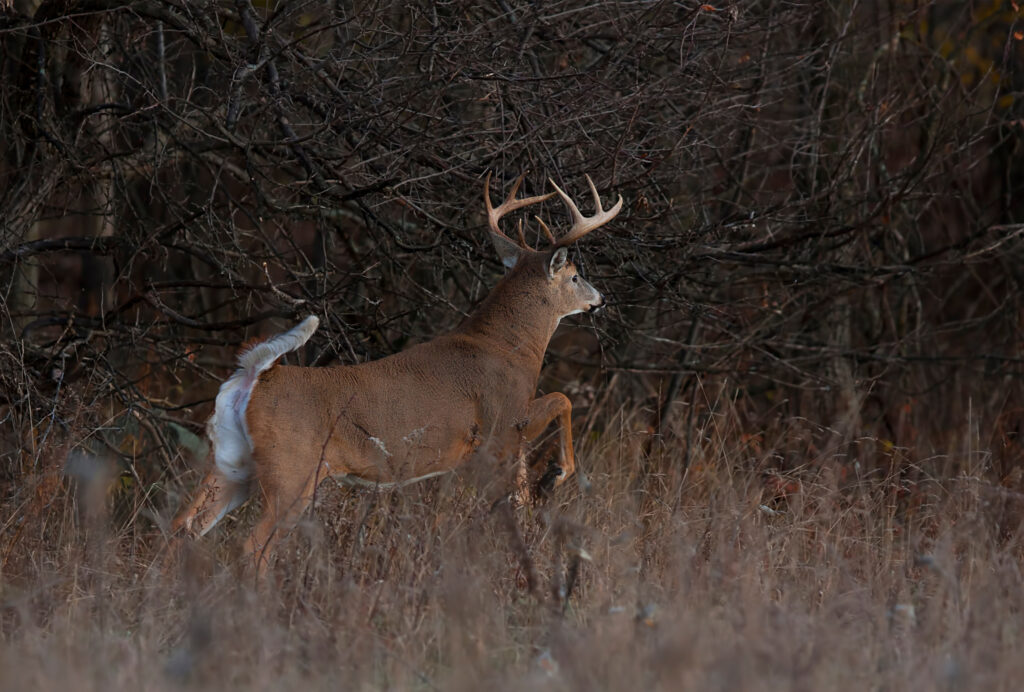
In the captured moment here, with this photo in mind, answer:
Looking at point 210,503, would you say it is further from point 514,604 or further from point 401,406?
point 514,604

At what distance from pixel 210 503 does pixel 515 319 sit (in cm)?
197

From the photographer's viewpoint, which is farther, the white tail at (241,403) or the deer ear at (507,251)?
the deer ear at (507,251)

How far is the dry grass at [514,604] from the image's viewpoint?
3662 mm

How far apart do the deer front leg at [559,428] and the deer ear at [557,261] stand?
0.70m

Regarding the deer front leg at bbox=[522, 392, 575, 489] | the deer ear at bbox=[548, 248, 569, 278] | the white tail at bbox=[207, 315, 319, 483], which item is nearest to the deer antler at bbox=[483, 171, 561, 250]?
the deer ear at bbox=[548, 248, 569, 278]

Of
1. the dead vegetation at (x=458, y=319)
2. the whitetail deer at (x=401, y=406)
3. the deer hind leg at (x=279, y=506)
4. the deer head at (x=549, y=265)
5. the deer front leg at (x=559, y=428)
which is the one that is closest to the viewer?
the dead vegetation at (x=458, y=319)

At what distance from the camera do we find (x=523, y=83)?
650cm

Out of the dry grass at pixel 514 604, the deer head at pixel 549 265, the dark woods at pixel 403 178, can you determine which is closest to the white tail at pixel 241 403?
the dry grass at pixel 514 604

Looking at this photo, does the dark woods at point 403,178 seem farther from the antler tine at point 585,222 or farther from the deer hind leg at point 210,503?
the deer hind leg at point 210,503

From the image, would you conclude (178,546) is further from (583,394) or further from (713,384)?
(713,384)

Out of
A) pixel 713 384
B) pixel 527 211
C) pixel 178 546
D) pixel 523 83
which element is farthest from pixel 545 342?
pixel 713 384

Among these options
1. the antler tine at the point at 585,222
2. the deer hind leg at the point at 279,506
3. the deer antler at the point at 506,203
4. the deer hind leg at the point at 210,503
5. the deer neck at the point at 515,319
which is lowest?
the deer neck at the point at 515,319

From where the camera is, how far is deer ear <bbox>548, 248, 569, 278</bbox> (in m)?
6.65

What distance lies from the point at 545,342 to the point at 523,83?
1419 mm
